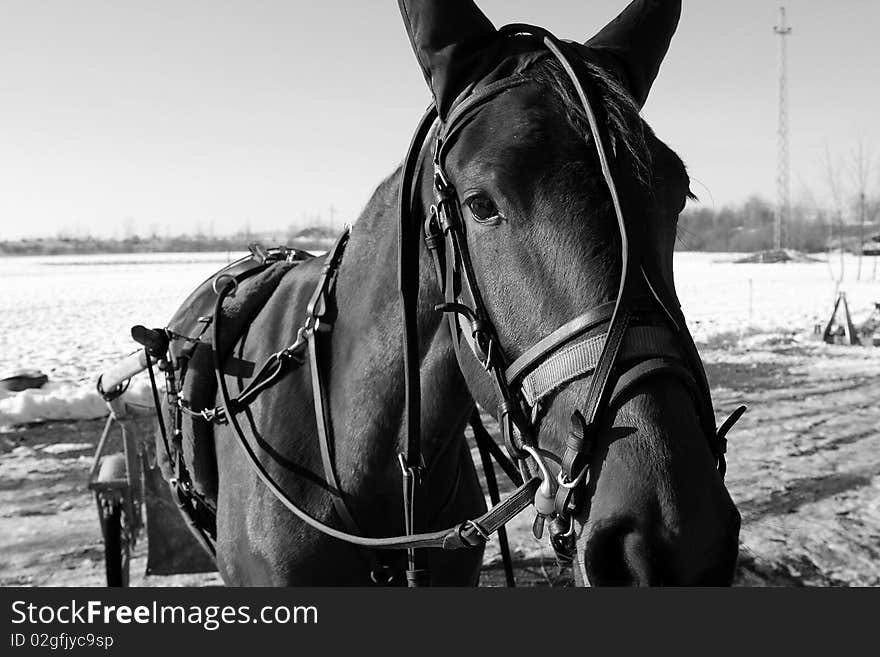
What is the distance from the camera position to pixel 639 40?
6.66 ft

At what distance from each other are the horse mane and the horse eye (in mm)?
259

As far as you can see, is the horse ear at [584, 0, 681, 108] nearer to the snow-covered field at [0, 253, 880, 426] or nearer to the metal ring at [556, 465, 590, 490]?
the metal ring at [556, 465, 590, 490]

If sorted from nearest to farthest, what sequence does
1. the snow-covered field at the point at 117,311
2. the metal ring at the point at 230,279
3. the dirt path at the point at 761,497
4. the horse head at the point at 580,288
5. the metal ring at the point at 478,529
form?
the horse head at the point at 580,288 < the metal ring at the point at 478,529 < the metal ring at the point at 230,279 < the dirt path at the point at 761,497 < the snow-covered field at the point at 117,311

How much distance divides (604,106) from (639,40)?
59 cm

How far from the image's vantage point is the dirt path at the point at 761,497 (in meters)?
4.90

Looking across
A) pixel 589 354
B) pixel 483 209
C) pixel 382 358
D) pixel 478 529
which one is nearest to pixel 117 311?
pixel 382 358

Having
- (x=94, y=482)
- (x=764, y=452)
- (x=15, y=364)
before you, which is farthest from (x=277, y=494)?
(x=15, y=364)

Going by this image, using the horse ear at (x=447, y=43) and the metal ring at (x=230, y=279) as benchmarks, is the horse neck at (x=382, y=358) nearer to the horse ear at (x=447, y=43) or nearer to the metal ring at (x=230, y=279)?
the horse ear at (x=447, y=43)

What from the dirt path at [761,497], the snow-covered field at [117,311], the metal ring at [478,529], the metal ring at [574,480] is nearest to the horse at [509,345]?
the metal ring at [574,480]

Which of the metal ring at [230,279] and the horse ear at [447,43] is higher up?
the horse ear at [447,43]

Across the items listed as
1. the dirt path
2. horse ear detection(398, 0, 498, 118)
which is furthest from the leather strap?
the dirt path

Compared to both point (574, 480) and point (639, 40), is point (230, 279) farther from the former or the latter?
point (574, 480)

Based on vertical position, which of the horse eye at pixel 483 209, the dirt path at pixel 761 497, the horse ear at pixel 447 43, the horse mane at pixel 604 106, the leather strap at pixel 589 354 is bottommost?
the dirt path at pixel 761 497

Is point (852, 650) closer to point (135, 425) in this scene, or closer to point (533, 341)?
point (533, 341)
